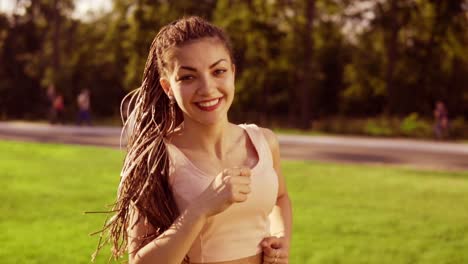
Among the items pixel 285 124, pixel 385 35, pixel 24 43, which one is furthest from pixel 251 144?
pixel 24 43

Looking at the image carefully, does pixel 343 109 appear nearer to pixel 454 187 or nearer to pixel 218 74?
pixel 454 187

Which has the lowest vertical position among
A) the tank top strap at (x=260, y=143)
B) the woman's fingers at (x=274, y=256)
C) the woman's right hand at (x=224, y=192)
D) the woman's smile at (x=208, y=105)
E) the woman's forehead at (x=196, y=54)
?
the woman's fingers at (x=274, y=256)

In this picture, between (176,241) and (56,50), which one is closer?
(176,241)

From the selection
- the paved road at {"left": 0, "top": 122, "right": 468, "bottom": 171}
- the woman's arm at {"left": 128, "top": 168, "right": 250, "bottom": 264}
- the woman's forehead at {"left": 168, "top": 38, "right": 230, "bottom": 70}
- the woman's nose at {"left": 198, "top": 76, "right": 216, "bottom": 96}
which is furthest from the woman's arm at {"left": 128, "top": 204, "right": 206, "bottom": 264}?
the paved road at {"left": 0, "top": 122, "right": 468, "bottom": 171}

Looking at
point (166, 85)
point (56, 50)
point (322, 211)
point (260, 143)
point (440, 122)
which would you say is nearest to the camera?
point (166, 85)

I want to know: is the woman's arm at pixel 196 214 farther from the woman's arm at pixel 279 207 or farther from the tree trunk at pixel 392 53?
the tree trunk at pixel 392 53

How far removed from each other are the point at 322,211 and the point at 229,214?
6.93 m

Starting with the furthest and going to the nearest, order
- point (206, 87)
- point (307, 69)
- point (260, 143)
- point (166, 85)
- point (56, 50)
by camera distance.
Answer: point (56, 50) < point (307, 69) < point (260, 143) < point (166, 85) < point (206, 87)

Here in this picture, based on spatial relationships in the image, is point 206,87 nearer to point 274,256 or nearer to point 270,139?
point 270,139

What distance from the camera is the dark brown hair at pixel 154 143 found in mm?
2373

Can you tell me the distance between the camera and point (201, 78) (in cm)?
235

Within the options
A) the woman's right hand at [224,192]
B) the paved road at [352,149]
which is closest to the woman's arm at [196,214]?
the woman's right hand at [224,192]

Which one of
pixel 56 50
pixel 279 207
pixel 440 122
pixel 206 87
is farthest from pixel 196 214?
pixel 56 50

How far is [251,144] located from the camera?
265cm
